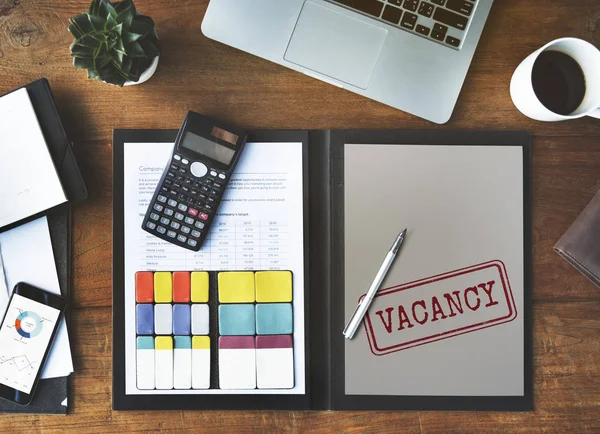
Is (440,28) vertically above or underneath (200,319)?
above

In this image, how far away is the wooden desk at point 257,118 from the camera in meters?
0.58

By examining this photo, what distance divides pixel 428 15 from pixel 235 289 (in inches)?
14.3

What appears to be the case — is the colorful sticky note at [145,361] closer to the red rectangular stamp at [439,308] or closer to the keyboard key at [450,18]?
the red rectangular stamp at [439,308]

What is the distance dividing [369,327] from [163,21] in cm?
41

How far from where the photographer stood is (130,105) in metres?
0.58

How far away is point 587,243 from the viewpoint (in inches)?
21.5

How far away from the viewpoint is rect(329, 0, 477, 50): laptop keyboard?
54 cm

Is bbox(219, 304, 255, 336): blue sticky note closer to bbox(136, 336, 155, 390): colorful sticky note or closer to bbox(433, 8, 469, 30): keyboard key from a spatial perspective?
bbox(136, 336, 155, 390): colorful sticky note

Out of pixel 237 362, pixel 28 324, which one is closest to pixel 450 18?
pixel 237 362

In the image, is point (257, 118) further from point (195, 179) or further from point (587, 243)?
point (587, 243)

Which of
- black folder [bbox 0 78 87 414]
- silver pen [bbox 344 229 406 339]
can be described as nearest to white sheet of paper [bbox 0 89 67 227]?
black folder [bbox 0 78 87 414]

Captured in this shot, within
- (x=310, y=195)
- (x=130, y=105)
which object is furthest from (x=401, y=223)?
(x=130, y=105)

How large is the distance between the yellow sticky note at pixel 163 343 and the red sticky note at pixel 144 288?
43 mm

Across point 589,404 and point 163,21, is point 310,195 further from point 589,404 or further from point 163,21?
point 589,404
